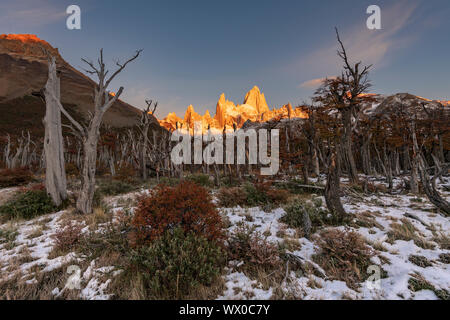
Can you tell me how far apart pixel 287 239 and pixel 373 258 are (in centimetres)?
174

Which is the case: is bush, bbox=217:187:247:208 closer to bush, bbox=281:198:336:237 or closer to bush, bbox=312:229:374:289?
bush, bbox=281:198:336:237

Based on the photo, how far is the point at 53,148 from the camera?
301 inches

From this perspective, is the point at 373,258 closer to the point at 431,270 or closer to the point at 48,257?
the point at 431,270

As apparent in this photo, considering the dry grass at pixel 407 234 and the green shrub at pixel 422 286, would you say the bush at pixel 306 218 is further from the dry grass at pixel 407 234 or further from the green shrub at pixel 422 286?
the green shrub at pixel 422 286

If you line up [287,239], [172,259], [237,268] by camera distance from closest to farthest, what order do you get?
[172,259] < [237,268] < [287,239]

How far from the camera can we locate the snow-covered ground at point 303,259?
9.20ft

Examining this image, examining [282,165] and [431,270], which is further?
[282,165]

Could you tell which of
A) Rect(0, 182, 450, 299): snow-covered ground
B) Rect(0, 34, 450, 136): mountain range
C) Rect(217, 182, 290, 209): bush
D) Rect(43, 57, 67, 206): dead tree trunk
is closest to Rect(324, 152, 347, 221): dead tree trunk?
Rect(0, 182, 450, 299): snow-covered ground

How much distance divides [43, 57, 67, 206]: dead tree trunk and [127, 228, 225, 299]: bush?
7181 millimetres
